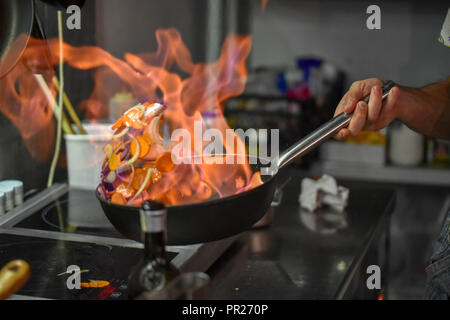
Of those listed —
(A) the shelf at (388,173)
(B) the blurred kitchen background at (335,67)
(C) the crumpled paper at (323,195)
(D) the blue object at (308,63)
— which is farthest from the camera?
(D) the blue object at (308,63)

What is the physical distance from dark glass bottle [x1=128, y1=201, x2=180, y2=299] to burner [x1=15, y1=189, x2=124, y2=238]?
0.41 metres

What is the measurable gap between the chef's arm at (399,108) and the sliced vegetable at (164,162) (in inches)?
15.6

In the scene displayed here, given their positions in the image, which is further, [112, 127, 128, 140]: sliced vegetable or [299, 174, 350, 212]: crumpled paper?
[299, 174, 350, 212]: crumpled paper

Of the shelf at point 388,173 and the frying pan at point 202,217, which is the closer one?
the frying pan at point 202,217

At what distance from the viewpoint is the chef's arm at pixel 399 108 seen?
3.84 ft

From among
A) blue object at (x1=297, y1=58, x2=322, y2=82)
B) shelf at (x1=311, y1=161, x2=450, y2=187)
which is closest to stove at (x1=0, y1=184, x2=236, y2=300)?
shelf at (x1=311, y1=161, x2=450, y2=187)

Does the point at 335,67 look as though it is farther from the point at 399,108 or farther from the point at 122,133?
the point at 122,133

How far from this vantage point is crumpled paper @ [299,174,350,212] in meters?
1.53

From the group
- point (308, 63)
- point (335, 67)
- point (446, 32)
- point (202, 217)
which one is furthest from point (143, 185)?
point (335, 67)

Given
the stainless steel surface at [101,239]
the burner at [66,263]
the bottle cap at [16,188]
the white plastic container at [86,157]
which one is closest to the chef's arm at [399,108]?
the stainless steel surface at [101,239]

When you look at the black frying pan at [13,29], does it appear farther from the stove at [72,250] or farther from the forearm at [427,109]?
the forearm at [427,109]

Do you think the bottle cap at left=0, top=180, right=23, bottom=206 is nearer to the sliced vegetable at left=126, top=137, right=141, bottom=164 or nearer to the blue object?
the sliced vegetable at left=126, top=137, right=141, bottom=164

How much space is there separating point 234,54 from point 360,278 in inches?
82.8

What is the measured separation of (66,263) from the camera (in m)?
1.10
